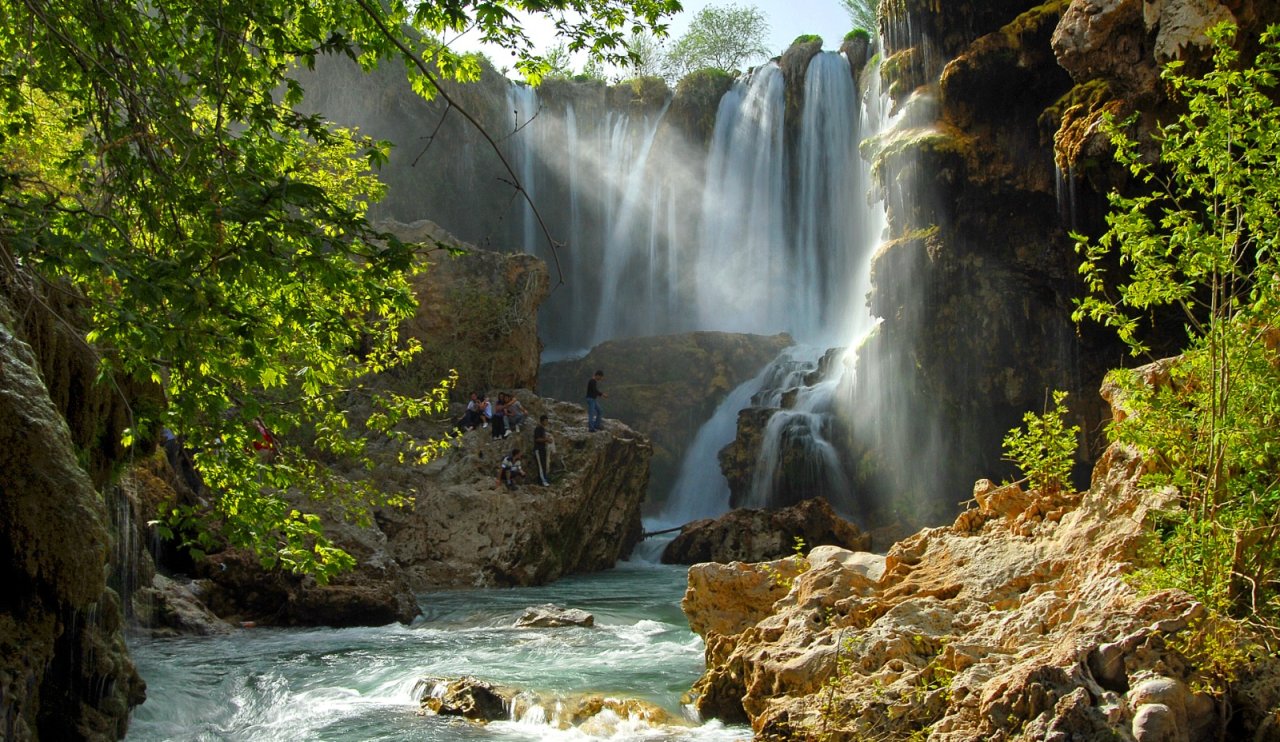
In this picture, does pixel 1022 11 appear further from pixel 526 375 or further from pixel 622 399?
pixel 622 399

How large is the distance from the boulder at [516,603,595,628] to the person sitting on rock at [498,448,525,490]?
5.92 meters

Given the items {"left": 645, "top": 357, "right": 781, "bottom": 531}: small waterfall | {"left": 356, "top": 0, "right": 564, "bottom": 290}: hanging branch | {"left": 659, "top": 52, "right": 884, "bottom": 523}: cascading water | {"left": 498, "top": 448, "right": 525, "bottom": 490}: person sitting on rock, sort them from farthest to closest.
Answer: {"left": 659, "top": 52, "right": 884, "bottom": 523}: cascading water
{"left": 645, "top": 357, "right": 781, "bottom": 531}: small waterfall
{"left": 498, "top": 448, "right": 525, "bottom": 490}: person sitting on rock
{"left": 356, "top": 0, "right": 564, "bottom": 290}: hanging branch

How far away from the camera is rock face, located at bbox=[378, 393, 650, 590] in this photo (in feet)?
63.6

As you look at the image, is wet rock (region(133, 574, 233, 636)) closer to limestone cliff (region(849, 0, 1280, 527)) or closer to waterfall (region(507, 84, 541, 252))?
limestone cliff (region(849, 0, 1280, 527))

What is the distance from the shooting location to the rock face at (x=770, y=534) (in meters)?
22.0

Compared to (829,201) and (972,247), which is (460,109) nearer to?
(972,247)

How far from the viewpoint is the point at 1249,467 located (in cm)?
608

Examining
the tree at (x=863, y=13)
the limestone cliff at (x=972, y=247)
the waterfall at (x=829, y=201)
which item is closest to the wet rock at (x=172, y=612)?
the limestone cliff at (x=972, y=247)

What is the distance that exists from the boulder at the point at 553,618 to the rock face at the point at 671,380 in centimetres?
1656

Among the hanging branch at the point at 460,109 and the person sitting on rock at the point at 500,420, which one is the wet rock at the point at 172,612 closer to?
the person sitting on rock at the point at 500,420

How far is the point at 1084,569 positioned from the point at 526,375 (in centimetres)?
2002

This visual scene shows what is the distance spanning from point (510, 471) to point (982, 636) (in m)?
14.6

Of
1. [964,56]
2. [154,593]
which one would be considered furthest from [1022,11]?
[154,593]

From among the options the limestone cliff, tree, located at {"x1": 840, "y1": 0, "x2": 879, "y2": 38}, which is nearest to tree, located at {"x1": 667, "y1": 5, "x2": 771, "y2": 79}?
tree, located at {"x1": 840, "y1": 0, "x2": 879, "y2": 38}
